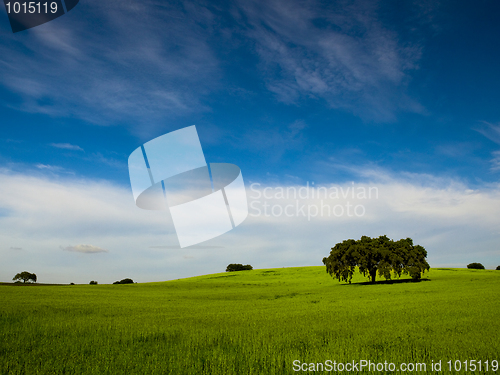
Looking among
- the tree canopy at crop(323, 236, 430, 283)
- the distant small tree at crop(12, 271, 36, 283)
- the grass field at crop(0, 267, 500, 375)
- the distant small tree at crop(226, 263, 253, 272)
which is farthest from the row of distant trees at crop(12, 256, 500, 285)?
the distant small tree at crop(12, 271, 36, 283)

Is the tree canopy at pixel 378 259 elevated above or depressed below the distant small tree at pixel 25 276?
above

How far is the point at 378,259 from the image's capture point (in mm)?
52094

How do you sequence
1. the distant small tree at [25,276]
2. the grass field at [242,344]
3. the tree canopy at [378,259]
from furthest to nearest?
the distant small tree at [25,276] → the tree canopy at [378,259] → the grass field at [242,344]

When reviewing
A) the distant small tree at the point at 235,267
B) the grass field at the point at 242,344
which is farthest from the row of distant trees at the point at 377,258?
the distant small tree at the point at 235,267

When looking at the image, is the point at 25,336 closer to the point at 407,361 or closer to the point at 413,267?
the point at 407,361

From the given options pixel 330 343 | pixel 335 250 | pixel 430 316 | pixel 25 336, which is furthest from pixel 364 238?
pixel 25 336

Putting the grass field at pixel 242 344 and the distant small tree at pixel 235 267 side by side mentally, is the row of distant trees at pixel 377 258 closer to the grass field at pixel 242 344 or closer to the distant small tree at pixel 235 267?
the grass field at pixel 242 344

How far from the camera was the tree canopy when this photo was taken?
5047 centimetres

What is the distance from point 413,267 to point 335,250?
1249 cm

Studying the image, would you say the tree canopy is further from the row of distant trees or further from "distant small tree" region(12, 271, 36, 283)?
"distant small tree" region(12, 271, 36, 283)

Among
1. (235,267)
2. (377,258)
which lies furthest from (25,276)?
(377,258)

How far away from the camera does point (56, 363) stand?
32.4 ft

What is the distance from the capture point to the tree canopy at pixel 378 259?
50.5 meters

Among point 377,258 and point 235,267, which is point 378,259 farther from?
point 235,267
